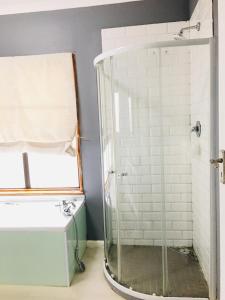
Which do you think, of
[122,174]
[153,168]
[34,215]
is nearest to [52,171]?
[34,215]

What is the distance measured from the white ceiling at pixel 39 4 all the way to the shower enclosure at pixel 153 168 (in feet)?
2.75

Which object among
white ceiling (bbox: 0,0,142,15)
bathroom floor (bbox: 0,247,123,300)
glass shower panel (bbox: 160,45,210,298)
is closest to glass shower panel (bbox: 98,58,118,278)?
bathroom floor (bbox: 0,247,123,300)

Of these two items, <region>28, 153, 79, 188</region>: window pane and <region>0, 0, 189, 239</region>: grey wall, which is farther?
<region>28, 153, 79, 188</region>: window pane

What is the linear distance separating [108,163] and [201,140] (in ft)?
2.65

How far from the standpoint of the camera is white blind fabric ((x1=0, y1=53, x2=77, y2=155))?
280cm

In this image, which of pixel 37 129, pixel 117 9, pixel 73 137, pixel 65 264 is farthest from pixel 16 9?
pixel 65 264

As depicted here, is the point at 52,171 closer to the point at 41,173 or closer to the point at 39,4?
the point at 41,173

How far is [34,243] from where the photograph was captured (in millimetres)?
2322

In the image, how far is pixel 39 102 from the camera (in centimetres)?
285

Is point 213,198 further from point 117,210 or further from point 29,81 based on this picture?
point 29,81

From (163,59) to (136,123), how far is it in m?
0.58

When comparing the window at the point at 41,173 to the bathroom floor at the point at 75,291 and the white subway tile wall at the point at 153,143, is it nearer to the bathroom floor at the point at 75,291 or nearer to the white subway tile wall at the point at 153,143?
the white subway tile wall at the point at 153,143

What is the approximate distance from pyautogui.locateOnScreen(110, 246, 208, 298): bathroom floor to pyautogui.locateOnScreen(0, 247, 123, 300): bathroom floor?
17 cm

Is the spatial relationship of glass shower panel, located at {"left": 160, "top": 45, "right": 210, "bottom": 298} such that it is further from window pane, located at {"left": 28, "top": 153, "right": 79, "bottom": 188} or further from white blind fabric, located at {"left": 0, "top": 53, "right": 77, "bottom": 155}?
window pane, located at {"left": 28, "top": 153, "right": 79, "bottom": 188}
